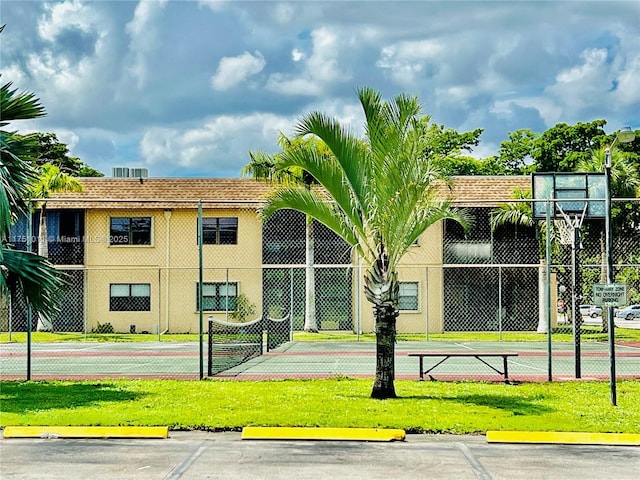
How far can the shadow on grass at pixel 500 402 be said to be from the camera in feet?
43.4

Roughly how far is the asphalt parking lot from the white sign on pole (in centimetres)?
306

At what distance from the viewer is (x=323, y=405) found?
43.8ft

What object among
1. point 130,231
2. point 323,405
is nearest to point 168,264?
point 130,231

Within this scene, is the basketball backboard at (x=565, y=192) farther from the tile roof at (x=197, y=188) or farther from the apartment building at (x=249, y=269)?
the tile roof at (x=197, y=188)

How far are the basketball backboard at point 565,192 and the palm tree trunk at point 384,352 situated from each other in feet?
19.1

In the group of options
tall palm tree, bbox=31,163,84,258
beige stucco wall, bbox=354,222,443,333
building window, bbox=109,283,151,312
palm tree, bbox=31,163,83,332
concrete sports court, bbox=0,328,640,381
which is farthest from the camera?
building window, bbox=109,283,151,312

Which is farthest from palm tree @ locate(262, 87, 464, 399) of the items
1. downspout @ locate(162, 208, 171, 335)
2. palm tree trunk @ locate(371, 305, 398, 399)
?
downspout @ locate(162, 208, 171, 335)

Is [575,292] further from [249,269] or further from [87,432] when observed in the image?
[249,269]

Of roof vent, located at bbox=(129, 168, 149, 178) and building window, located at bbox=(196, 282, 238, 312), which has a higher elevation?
roof vent, located at bbox=(129, 168, 149, 178)

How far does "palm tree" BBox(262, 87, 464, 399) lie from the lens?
45.8 ft

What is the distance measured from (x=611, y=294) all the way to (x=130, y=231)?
27679 mm

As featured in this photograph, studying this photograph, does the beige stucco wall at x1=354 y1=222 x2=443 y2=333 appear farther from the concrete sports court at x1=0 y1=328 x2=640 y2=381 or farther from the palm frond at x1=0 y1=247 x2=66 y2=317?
the palm frond at x1=0 y1=247 x2=66 y2=317

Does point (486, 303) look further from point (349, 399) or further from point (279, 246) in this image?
point (349, 399)

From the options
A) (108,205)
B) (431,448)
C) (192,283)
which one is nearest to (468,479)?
(431,448)
